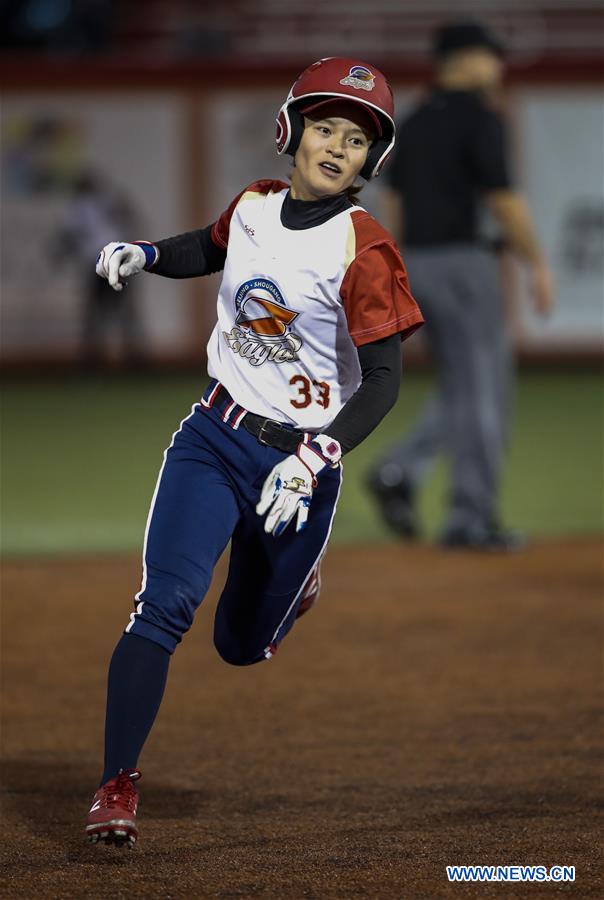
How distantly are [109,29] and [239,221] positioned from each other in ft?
56.7

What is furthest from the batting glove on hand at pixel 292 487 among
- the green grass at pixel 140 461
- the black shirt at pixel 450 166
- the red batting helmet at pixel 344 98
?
the green grass at pixel 140 461

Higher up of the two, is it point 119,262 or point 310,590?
point 119,262

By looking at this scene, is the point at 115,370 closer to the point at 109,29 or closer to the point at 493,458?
the point at 109,29

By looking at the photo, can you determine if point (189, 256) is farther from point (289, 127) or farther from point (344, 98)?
point (344, 98)

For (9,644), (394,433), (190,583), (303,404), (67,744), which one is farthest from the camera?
(394,433)

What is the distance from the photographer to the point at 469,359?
7852 mm

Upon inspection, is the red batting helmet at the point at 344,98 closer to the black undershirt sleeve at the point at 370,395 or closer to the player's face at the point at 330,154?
the player's face at the point at 330,154

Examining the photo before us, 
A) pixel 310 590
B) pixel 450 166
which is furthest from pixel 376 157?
pixel 450 166

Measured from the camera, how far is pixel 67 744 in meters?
4.81

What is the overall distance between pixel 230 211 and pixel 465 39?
4.22 metres

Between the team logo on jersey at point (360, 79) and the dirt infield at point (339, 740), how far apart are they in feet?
6.31

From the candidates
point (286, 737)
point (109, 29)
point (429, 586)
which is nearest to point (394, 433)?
point (429, 586)

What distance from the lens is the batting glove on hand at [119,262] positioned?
3.86 metres

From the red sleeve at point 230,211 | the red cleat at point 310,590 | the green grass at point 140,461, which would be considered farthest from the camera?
the green grass at point 140,461
